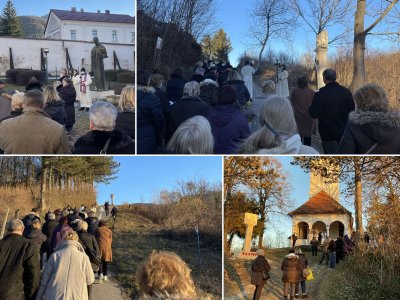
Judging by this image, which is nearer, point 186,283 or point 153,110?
point 186,283

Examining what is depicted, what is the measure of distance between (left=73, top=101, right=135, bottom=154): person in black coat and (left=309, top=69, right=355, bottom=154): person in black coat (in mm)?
2252

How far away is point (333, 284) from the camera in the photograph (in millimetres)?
7988

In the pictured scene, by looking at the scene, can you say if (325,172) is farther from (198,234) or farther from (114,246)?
(114,246)

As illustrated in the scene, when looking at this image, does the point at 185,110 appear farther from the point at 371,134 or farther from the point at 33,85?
the point at 371,134

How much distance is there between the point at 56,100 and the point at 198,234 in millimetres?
2320

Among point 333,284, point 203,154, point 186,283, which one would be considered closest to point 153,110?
point 203,154

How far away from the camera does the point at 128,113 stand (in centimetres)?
792

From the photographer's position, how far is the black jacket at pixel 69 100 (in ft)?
26.2

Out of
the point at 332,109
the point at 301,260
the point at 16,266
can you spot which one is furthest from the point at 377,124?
the point at 16,266

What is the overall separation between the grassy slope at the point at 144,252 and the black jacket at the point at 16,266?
5.17 feet

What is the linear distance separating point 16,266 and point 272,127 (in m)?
3.30

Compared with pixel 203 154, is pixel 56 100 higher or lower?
higher

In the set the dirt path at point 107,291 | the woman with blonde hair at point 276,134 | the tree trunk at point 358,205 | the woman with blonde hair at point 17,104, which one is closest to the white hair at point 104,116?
the woman with blonde hair at point 17,104

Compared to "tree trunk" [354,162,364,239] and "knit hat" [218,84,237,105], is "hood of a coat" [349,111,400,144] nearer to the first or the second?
"tree trunk" [354,162,364,239]
